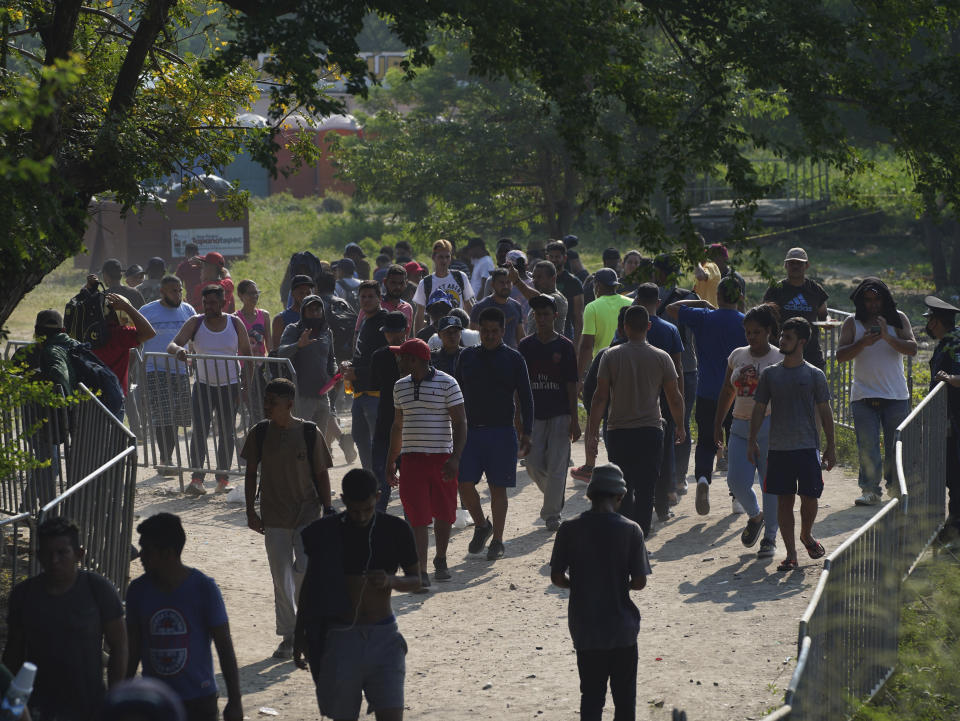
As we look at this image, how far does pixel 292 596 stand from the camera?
8227 millimetres

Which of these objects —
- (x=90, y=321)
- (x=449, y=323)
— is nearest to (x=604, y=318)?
(x=449, y=323)

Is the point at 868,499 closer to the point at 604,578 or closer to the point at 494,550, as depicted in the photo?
the point at 494,550

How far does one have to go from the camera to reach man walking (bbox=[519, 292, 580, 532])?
35.0 ft

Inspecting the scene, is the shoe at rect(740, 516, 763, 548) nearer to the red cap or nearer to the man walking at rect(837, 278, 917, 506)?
the man walking at rect(837, 278, 917, 506)

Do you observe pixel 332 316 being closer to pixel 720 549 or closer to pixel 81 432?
pixel 81 432

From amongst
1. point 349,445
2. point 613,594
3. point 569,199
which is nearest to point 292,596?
point 613,594

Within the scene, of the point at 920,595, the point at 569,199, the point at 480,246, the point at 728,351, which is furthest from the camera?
the point at 569,199

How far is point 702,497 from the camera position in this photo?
11.0 metres

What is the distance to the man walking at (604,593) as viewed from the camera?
6.24 m

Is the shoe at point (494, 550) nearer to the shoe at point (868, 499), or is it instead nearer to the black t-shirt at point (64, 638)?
the shoe at point (868, 499)

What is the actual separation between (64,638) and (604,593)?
2440 millimetres

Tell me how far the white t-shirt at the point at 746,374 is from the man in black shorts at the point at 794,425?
1.83ft

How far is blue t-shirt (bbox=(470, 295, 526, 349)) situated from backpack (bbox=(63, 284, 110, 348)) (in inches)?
138

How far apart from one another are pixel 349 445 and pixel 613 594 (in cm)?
782
